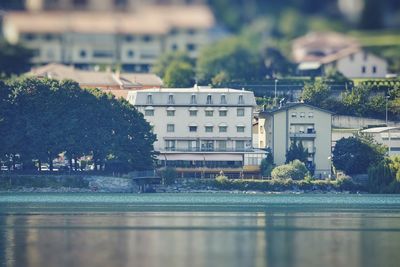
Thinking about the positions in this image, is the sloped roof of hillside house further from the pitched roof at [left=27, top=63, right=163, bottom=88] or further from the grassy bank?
the grassy bank

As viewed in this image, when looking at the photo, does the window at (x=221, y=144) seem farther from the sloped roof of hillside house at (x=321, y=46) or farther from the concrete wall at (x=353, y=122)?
the sloped roof of hillside house at (x=321, y=46)

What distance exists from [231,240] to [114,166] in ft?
76.3

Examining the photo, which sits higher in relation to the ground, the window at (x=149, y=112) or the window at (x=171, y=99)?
the window at (x=171, y=99)

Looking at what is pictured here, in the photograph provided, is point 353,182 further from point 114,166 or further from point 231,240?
point 231,240

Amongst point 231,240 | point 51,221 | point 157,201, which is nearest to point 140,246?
point 231,240

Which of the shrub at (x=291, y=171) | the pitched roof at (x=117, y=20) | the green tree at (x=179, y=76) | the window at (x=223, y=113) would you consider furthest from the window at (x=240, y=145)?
the pitched roof at (x=117, y=20)

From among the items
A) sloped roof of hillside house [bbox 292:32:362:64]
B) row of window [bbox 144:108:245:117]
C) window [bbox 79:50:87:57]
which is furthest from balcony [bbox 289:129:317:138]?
window [bbox 79:50:87:57]

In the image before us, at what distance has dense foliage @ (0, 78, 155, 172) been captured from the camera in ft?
277

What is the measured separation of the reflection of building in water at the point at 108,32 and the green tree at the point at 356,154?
18.7 metres

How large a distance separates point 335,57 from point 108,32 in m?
11.3

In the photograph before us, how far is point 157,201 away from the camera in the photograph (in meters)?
78.1

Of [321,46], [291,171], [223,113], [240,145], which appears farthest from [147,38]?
[291,171]

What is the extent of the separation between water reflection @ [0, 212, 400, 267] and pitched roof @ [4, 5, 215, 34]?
118 ft

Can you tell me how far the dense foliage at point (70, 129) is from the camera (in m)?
84.4
